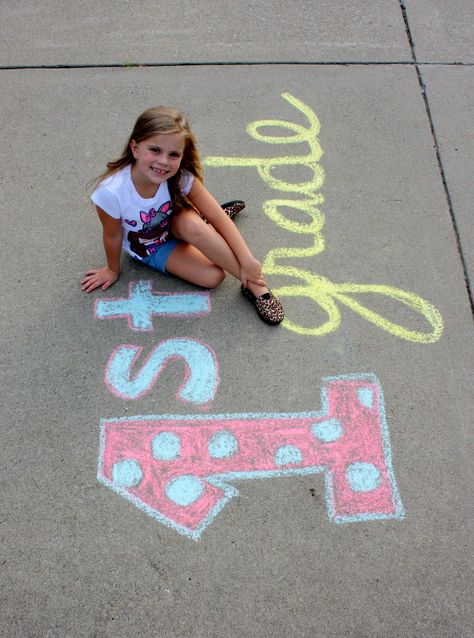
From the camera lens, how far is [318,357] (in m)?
2.76

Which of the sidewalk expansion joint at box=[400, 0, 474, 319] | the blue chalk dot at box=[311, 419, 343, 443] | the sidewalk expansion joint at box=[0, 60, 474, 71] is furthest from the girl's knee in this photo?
the sidewalk expansion joint at box=[0, 60, 474, 71]

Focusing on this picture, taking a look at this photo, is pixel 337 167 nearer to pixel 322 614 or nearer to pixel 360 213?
pixel 360 213

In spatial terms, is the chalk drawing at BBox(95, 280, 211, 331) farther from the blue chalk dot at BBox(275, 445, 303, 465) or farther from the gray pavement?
the blue chalk dot at BBox(275, 445, 303, 465)

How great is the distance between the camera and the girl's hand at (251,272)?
9.21ft

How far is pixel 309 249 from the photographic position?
10.3ft

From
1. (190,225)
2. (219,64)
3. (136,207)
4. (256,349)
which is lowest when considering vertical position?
(256,349)

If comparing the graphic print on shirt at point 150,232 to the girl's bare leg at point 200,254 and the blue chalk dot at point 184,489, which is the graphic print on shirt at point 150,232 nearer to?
the girl's bare leg at point 200,254

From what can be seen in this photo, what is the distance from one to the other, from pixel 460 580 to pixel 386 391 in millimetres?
828

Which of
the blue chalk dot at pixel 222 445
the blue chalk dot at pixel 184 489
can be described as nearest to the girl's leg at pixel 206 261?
the blue chalk dot at pixel 222 445

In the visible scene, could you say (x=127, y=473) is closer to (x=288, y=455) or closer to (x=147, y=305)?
(x=288, y=455)

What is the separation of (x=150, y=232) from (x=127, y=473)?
1.13 metres

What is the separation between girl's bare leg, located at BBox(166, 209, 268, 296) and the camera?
275 cm

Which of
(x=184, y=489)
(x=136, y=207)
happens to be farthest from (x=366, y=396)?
(x=136, y=207)

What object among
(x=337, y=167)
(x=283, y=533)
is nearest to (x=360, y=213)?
(x=337, y=167)
